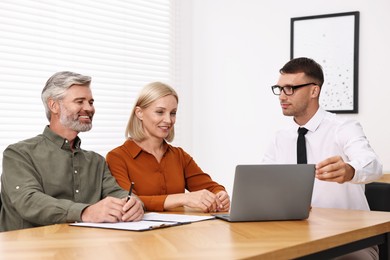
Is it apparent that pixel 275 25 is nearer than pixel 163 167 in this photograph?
No

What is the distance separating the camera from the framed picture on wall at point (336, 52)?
4.56 m

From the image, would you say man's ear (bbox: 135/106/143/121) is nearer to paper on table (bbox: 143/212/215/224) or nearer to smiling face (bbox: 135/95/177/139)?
smiling face (bbox: 135/95/177/139)

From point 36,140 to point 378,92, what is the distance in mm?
2672

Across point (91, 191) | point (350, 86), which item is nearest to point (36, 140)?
point (91, 191)

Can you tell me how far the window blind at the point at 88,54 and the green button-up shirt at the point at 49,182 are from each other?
1.39 m

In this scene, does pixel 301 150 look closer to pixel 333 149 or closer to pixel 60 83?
pixel 333 149

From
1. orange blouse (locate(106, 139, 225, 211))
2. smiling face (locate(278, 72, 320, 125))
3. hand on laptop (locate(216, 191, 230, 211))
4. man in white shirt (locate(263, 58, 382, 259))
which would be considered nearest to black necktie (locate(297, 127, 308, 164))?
man in white shirt (locate(263, 58, 382, 259))

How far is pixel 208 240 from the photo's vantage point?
1.99 m

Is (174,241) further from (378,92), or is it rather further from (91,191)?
(378,92)

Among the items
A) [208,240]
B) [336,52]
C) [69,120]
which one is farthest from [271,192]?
[336,52]

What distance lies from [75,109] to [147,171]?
0.50 m

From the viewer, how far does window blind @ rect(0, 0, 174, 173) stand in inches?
160

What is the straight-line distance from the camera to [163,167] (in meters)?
3.12

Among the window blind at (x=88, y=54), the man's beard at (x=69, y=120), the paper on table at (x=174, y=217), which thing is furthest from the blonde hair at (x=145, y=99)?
the window blind at (x=88, y=54)
